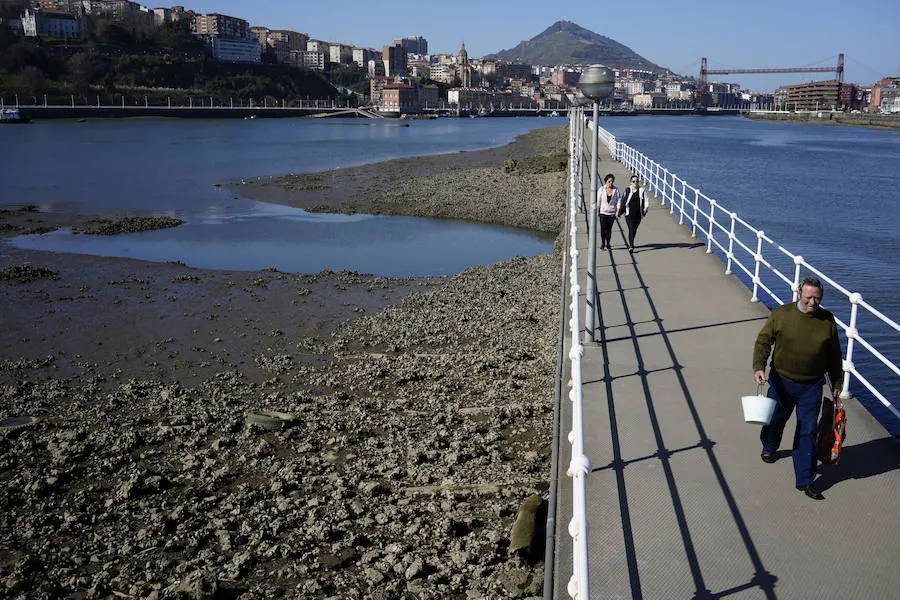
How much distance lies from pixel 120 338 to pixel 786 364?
10599 millimetres

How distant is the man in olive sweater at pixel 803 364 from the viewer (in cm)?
507

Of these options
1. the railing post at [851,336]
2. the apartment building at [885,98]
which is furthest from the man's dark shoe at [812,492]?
the apartment building at [885,98]

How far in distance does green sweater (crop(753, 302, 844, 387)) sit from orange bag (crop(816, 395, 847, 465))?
0.19 meters

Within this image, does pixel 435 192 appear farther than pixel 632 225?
Yes

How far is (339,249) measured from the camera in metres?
21.3

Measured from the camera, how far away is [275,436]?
8.59m

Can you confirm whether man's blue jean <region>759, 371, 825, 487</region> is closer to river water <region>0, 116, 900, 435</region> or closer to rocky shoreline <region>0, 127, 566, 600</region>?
rocky shoreline <region>0, 127, 566, 600</region>

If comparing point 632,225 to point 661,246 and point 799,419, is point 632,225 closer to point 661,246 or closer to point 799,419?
point 661,246

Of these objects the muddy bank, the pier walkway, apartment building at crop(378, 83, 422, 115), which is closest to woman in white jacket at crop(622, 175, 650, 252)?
the pier walkway

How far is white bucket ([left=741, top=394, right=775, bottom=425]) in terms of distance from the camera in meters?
5.18

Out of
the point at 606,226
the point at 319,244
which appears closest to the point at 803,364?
the point at 606,226

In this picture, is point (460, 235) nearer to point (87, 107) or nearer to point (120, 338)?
point (120, 338)

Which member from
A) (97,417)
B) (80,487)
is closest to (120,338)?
(97,417)

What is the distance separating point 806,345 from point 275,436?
548cm
